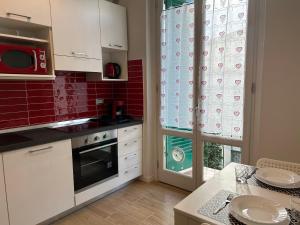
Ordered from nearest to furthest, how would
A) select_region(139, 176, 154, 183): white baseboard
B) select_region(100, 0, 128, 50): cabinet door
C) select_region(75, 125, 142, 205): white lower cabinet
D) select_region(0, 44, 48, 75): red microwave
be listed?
select_region(0, 44, 48, 75): red microwave → select_region(75, 125, 142, 205): white lower cabinet → select_region(100, 0, 128, 50): cabinet door → select_region(139, 176, 154, 183): white baseboard

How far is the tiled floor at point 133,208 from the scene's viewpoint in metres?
2.09

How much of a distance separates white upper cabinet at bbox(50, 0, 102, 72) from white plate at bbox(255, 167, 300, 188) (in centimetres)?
193

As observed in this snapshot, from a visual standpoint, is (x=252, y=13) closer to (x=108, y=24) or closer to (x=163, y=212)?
(x=108, y=24)

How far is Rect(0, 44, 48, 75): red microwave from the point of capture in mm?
1726

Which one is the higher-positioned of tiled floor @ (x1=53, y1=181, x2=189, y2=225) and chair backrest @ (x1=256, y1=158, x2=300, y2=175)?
chair backrest @ (x1=256, y1=158, x2=300, y2=175)

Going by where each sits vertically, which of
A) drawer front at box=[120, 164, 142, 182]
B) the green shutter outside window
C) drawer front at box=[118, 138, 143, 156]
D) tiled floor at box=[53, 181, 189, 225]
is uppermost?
the green shutter outside window

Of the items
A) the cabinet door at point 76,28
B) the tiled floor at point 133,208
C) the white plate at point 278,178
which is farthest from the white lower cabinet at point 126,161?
the white plate at point 278,178

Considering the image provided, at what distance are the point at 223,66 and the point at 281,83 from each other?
0.55 metres

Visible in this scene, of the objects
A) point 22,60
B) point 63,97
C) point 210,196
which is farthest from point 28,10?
point 210,196

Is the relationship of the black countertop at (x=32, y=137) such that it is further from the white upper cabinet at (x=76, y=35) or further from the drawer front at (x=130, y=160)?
the white upper cabinet at (x=76, y=35)

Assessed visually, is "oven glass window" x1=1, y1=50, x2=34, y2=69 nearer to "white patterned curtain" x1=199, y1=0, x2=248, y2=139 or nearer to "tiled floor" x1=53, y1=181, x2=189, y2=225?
"tiled floor" x1=53, y1=181, x2=189, y2=225

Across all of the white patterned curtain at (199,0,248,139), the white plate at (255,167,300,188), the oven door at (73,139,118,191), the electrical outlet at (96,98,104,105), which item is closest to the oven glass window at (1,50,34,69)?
the oven door at (73,139,118,191)

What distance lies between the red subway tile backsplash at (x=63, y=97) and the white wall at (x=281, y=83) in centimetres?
147

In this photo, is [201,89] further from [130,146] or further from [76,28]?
[76,28]
